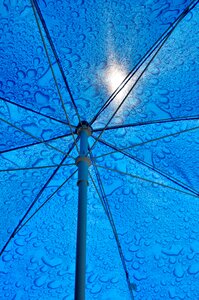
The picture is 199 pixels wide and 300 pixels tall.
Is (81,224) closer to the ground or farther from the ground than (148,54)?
closer to the ground

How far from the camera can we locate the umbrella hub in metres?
4.22

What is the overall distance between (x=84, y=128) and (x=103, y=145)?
477mm

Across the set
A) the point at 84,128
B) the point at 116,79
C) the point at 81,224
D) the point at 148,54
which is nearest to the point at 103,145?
the point at 84,128

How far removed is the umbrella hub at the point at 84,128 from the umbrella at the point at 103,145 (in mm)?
16

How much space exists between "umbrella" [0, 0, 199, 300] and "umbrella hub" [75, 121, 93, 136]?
16mm

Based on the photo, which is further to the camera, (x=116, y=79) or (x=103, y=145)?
(x=103, y=145)

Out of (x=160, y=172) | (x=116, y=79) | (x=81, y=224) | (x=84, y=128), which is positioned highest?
(x=116, y=79)

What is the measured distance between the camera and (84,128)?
4230 mm

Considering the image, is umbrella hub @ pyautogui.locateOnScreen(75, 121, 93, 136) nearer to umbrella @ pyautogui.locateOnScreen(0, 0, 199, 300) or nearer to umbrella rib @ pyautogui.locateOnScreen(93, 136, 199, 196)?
umbrella @ pyautogui.locateOnScreen(0, 0, 199, 300)

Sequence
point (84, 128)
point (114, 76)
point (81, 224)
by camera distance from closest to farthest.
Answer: point (81, 224) → point (114, 76) → point (84, 128)

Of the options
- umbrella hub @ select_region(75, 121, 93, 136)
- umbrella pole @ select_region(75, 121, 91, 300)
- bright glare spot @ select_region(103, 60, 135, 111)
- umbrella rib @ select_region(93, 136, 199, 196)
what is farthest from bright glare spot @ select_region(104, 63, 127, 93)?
umbrella rib @ select_region(93, 136, 199, 196)

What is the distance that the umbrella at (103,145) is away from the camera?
12.0 feet

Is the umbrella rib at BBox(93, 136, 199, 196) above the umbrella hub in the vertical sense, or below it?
below

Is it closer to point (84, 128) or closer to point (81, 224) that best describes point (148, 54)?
point (84, 128)
